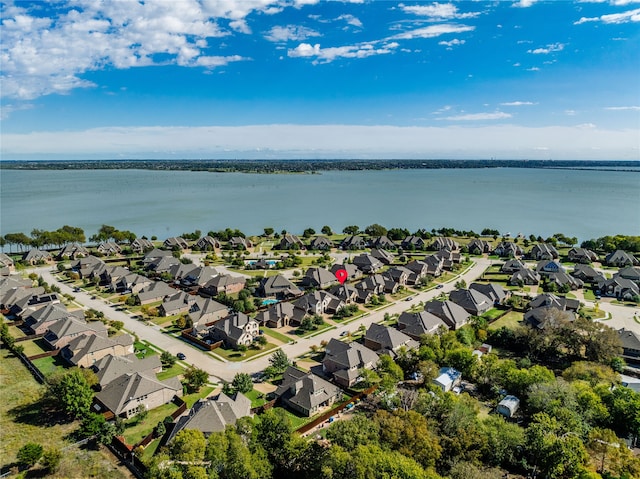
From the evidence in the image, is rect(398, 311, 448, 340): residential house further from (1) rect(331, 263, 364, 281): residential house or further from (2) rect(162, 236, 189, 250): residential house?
(2) rect(162, 236, 189, 250): residential house

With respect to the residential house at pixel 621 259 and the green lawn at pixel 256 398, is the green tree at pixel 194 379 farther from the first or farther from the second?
the residential house at pixel 621 259

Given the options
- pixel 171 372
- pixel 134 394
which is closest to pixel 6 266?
pixel 171 372

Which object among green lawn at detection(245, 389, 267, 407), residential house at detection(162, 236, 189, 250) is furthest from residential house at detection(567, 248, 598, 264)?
residential house at detection(162, 236, 189, 250)

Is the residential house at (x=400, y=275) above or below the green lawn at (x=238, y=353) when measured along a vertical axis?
above

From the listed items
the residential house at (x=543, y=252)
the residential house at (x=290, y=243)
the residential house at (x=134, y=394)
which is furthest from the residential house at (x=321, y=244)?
the residential house at (x=134, y=394)

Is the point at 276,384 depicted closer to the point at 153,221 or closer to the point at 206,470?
the point at 206,470
